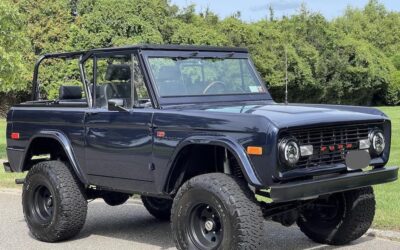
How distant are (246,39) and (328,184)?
40.7 m

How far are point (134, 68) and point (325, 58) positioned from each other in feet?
143

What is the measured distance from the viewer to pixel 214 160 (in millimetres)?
6148

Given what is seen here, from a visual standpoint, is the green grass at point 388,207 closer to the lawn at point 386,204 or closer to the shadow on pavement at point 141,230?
the lawn at point 386,204

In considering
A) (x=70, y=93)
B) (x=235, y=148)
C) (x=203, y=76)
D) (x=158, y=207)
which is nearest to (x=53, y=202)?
(x=70, y=93)

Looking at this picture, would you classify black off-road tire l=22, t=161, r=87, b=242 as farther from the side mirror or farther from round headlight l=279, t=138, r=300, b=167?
round headlight l=279, t=138, r=300, b=167

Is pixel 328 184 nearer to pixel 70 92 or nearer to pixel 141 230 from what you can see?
pixel 141 230

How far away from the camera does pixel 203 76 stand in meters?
6.88

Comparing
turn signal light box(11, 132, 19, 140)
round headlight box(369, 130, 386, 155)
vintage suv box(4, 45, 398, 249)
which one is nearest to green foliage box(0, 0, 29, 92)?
turn signal light box(11, 132, 19, 140)

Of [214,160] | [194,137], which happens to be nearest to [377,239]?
[214,160]

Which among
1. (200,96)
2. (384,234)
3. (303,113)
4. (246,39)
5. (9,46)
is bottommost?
(384,234)

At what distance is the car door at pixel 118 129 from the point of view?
629 cm

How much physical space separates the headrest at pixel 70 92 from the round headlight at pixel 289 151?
3.25 metres

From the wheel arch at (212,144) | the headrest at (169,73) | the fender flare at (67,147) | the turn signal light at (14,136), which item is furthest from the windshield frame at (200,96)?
the turn signal light at (14,136)

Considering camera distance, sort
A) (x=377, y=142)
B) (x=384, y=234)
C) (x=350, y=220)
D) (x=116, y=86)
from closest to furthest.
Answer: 1. (x=377, y=142)
2. (x=350, y=220)
3. (x=116, y=86)
4. (x=384, y=234)
